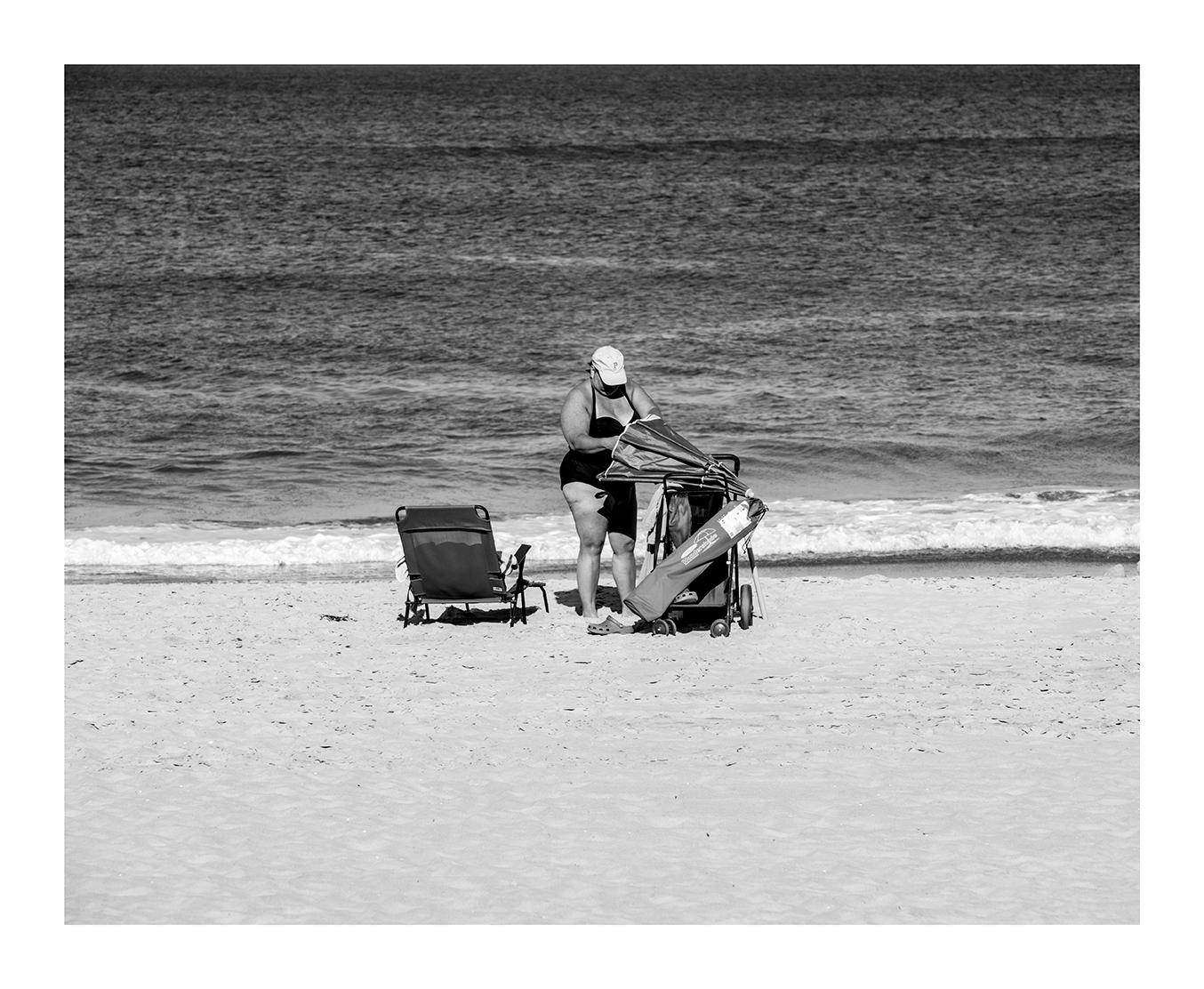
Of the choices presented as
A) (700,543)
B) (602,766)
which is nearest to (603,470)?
(700,543)

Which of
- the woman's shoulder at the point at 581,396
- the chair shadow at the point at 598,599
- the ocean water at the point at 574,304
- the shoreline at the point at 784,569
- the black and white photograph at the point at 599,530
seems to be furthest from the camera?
the ocean water at the point at 574,304

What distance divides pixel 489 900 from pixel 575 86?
4001 centimetres

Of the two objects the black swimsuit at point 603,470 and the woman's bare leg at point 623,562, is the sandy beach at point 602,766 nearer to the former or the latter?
the woman's bare leg at point 623,562

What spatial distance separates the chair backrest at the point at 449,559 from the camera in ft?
26.6

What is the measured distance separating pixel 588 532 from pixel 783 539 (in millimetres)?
3863

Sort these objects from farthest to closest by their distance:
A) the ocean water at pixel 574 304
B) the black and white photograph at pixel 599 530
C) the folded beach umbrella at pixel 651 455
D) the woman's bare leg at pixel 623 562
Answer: the ocean water at pixel 574 304
the woman's bare leg at pixel 623 562
the folded beach umbrella at pixel 651 455
the black and white photograph at pixel 599 530

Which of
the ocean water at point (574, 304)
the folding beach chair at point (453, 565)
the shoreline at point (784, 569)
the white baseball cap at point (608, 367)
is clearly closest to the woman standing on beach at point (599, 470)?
the white baseball cap at point (608, 367)

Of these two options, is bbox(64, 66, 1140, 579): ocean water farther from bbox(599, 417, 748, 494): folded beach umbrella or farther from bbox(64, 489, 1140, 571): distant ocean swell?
bbox(599, 417, 748, 494): folded beach umbrella

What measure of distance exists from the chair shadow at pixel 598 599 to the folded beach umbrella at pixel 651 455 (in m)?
1.10

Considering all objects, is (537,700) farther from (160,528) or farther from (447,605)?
(160,528)

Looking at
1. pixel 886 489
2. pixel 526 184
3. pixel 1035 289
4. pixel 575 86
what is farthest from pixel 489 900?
pixel 575 86

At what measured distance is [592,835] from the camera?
16.8 feet

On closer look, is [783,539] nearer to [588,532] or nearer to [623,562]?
[623,562]

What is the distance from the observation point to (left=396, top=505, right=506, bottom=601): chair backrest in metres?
8.09
